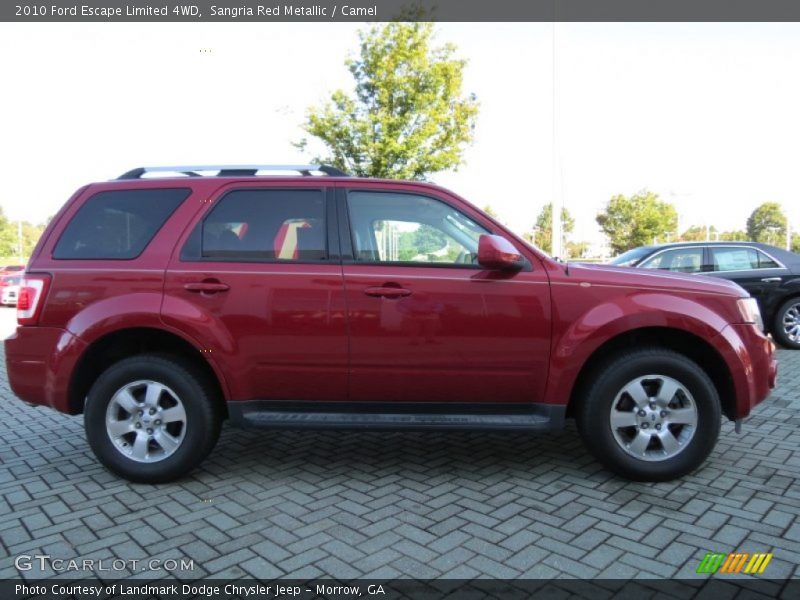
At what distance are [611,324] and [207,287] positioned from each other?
252 centimetres

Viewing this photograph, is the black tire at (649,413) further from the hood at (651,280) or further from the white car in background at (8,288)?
the white car in background at (8,288)

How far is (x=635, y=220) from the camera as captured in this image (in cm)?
4972

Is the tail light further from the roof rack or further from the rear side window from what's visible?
the roof rack

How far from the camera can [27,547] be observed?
2828 millimetres

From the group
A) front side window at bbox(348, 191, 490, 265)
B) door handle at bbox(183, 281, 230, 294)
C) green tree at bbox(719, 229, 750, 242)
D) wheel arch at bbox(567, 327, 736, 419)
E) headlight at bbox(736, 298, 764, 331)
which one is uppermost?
green tree at bbox(719, 229, 750, 242)

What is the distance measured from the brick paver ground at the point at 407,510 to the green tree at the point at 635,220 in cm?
4831

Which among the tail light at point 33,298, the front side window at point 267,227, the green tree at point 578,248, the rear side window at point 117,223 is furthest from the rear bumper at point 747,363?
the green tree at point 578,248

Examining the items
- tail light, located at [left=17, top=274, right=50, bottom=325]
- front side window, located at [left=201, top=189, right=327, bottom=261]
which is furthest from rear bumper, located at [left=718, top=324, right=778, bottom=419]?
tail light, located at [left=17, top=274, right=50, bottom=325]

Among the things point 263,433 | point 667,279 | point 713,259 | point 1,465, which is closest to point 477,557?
point 667,279

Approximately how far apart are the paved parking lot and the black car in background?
4.62 metres

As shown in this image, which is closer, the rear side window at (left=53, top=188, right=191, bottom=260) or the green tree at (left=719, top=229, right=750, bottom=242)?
the rear side window at (left=53, top=188, right=191, bottom=260)

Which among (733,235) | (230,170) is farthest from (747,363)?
(733,235)

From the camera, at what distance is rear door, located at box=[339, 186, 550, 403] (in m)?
3.49

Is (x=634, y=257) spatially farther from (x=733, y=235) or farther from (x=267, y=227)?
(x=733, y=235)
